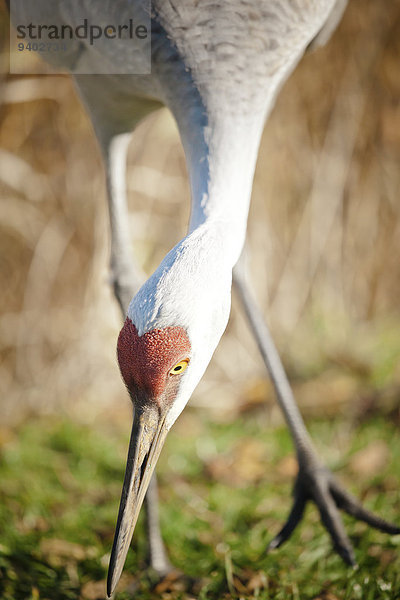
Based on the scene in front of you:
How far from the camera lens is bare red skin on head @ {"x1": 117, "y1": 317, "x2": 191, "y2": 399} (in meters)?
1.50

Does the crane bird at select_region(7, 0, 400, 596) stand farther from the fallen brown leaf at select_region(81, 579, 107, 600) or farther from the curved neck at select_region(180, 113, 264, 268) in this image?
the fallen brown leaf at select_region(81, 579, 107, 600)

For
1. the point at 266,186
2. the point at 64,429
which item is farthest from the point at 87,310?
the point at 266,186

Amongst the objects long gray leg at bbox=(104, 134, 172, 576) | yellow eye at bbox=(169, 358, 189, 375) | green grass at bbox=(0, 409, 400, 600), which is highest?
long gray leg at bbox=(104, 134, 172, 576)

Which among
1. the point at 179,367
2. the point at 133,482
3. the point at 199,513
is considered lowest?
the point at 199,513

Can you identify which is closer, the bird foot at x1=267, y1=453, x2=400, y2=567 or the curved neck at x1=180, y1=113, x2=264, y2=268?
the curved neck at x1=180, y1=113, x2=264, y2=268

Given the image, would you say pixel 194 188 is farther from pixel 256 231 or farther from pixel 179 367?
pixel 256 231

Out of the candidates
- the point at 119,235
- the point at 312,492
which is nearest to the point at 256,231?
the point at 119,235

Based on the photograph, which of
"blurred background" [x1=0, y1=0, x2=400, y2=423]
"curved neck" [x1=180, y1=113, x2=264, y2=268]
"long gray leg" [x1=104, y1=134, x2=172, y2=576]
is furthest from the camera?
"blurred background" [x1=0, y1=0, x2=400, y2=423]

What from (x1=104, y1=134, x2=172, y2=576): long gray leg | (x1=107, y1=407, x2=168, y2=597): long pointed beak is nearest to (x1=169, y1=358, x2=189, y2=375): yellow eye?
(x1=107, y1=407, x2=168, y2=597): long pointed beak

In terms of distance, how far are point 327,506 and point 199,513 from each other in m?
0.71

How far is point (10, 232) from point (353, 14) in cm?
279

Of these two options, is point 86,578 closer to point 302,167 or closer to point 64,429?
point 64,429

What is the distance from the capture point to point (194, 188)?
1940mm

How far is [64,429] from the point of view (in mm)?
3486
